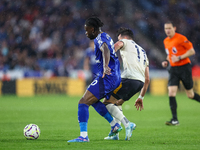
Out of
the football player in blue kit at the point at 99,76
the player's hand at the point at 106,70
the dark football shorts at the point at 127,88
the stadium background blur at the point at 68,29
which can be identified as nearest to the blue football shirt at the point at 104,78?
the football player in blue kit at the point at 99,76

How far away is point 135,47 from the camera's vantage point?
594 centimetres

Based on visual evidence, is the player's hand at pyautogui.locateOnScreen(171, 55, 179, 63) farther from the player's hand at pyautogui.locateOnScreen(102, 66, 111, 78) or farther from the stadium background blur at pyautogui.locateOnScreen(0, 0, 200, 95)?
the stadium background blur at pyautogui.locateOnScreen(0, 0, 200, 95)

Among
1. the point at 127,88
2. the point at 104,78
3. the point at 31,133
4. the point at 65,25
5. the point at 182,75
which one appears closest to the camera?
the point at 104,78

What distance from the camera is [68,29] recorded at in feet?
71.9

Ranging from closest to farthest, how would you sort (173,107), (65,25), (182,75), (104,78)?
(104,78) < (173,107) < (182,75) < (65,25)

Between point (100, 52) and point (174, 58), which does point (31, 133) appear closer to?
point (100, 52)

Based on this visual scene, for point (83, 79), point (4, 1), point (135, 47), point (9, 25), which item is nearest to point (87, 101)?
Answer: point (135, 47)

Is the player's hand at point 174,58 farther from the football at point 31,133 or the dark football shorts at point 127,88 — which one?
the football at point 31,133

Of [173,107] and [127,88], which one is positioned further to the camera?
[173,107]

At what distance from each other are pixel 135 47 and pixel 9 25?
53.6 ft

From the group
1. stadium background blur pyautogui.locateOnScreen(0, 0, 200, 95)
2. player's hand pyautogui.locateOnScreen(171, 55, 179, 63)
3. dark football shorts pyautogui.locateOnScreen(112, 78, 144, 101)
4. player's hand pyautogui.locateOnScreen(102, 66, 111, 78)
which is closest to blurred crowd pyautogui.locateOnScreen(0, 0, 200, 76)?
stadium background blur pyautogui.locateOnScreen(0, 0, 200, 95)

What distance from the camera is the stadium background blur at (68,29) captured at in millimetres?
19281

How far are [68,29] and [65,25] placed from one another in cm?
40

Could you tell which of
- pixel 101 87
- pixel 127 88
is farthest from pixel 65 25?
pixel 101 87
